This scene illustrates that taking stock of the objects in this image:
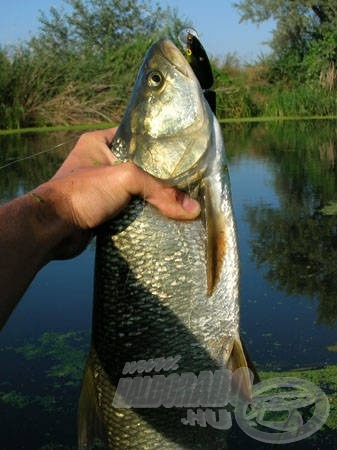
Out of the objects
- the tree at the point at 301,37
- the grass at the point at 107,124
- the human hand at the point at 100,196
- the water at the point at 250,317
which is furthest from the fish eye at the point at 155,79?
the tree at the point at 301,37

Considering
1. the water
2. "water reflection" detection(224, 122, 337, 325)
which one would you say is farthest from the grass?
the water

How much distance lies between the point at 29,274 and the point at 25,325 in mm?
2958

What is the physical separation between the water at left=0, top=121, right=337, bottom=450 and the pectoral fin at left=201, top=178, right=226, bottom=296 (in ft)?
4.43

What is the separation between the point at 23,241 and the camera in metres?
1.77

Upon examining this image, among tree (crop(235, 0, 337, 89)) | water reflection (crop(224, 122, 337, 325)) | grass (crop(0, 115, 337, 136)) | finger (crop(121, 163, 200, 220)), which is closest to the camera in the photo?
finger (crop(121, 163, 200, 220))

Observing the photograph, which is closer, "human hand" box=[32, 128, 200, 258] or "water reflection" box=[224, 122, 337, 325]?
"human hand" box=[32, 128, 200, 258]

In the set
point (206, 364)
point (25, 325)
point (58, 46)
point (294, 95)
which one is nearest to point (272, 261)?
point (25, 325)

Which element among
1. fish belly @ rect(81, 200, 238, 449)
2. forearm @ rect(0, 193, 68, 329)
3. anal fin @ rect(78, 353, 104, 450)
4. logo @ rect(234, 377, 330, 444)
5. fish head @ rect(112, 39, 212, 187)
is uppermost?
fish head @ rect(112, 39, 212, 187)

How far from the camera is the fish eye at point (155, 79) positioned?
193 cm

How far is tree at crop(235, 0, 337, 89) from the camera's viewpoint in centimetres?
3002

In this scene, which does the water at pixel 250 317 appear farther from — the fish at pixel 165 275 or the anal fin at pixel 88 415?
the anal fin at pixel 88 415

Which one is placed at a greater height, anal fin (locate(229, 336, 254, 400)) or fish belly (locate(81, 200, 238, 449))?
fish belly (locate(81, 200, 238, 449))

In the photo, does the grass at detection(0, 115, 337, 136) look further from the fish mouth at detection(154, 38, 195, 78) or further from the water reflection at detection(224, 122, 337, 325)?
the fish mouth at detection(154, 38, 195, 78)

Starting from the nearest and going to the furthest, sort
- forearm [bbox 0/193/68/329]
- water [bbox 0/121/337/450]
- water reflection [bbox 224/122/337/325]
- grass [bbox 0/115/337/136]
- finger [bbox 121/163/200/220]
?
forearm [bbox 0/193/68/329]
finger [bbox 121/163/200/220]
water [bbox 0/121/337/450]
water reflection [bbox 224/122/337/325]
grass [bbox 0/115/337/136]
